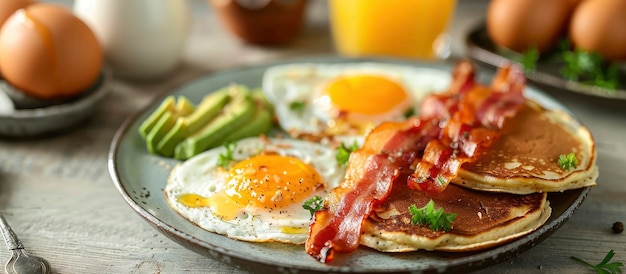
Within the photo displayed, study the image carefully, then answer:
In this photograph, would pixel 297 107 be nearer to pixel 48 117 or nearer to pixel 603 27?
pixel 48 117

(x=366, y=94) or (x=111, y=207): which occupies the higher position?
(x=366, y=94)

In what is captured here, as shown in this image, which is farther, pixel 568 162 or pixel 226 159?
pixel 226 159

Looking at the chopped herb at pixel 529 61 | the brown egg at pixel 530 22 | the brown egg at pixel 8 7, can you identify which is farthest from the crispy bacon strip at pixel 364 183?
the brown egg at pixel 8 7

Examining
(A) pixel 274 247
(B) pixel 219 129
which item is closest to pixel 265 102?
(B) pixel 219 129

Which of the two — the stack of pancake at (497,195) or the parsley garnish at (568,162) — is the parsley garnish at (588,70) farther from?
the parsley garnish at (568,162)

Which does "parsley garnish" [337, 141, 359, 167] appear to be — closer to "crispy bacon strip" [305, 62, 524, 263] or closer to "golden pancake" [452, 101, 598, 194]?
"crispy bacon strip" [305, 62, 524, 263]

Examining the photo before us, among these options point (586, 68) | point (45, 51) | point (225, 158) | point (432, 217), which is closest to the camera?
point (432, 217)

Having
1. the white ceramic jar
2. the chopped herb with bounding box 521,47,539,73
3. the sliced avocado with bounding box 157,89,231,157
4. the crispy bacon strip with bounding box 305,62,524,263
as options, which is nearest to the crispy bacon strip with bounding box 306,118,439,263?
the crispy bacon strip with bounding box 305,62,524,263
